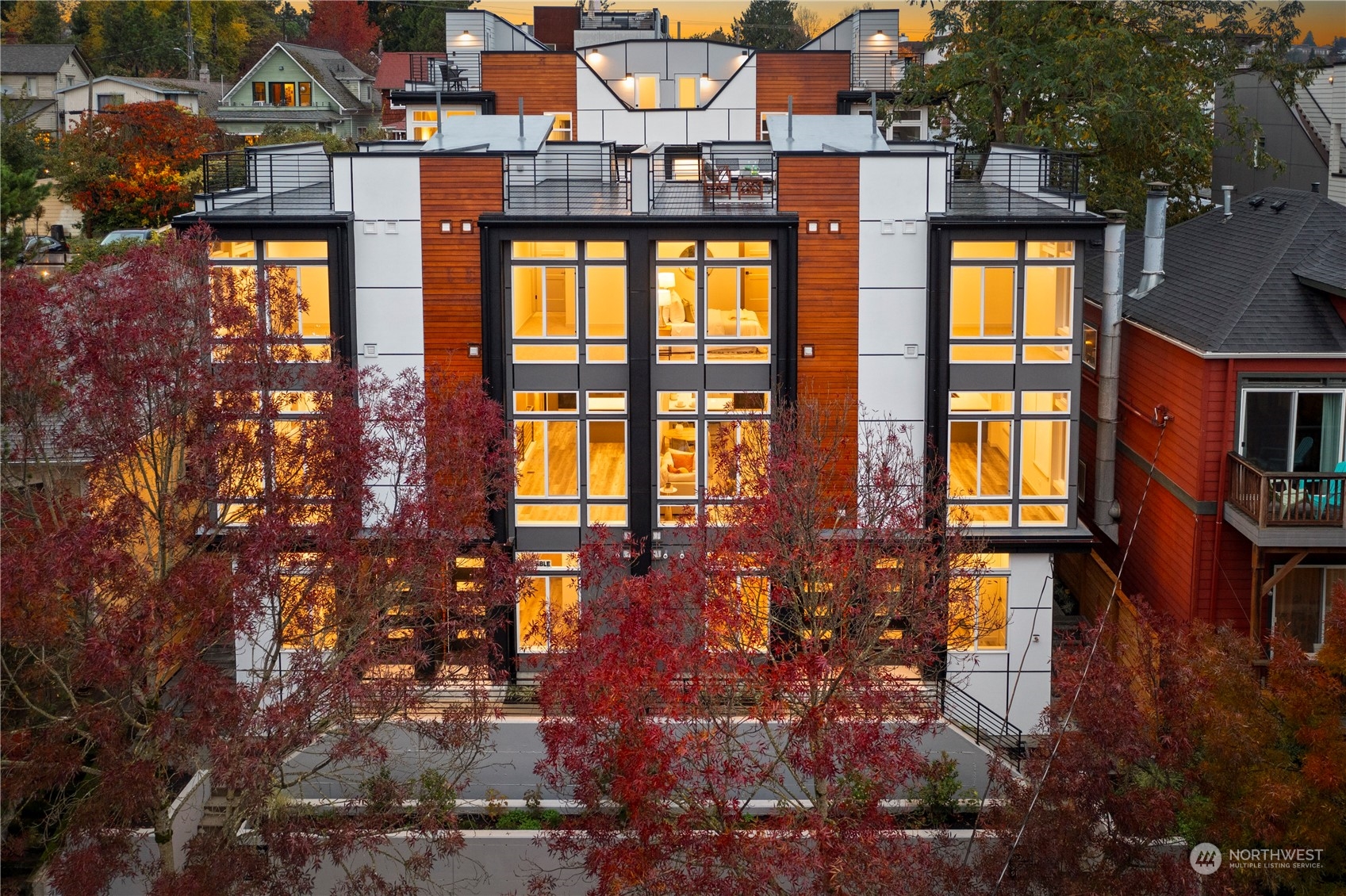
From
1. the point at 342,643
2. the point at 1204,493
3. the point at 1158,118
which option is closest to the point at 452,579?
the point at 342,643

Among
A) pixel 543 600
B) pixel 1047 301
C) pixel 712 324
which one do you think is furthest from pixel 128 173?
pixel 1047 301

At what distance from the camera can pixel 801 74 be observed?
144 feet

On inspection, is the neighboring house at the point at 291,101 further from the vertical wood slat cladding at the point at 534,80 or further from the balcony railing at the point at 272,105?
the vertical wood slat cladding at the point at 534,80

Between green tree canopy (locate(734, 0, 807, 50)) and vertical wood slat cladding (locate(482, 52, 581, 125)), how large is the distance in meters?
57.3

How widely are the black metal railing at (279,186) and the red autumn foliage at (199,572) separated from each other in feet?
24.8

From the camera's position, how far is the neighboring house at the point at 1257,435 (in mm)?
23219

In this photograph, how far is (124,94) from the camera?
73.6m

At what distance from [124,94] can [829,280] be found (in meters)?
60.0

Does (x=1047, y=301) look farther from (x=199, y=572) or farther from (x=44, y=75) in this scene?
(x=44, y=75)

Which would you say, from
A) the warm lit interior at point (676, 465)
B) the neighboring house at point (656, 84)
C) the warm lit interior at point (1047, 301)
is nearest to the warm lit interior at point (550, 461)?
the warm lit interior at point (676, 465)

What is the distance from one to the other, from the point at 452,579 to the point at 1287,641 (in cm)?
1134

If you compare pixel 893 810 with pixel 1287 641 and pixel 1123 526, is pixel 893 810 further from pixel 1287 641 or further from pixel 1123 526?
pixel 1123 526

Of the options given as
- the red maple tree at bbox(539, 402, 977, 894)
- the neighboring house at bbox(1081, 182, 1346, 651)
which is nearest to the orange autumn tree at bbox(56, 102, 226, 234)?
the red maple tree at bbox(539, 402, 977, 894)

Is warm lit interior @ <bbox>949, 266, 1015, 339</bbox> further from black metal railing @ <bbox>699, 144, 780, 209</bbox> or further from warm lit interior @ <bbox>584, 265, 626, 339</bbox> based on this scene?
warm lit interior @ <bbox>584, 265, 626, 339</bbox>
